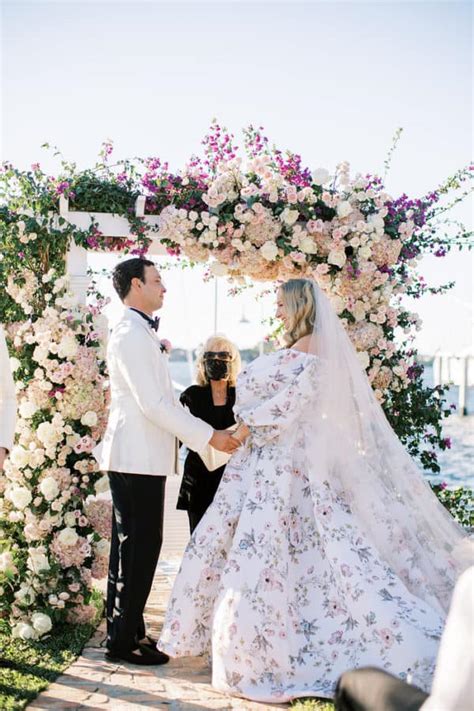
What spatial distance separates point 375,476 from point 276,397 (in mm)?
633

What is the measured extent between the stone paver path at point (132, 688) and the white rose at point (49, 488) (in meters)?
0.84

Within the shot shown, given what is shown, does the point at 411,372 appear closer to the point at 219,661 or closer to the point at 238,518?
the point at 238,518

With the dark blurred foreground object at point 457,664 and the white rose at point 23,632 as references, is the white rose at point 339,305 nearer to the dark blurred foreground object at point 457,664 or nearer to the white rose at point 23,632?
the white rose at point 23,632

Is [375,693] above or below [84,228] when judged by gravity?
below

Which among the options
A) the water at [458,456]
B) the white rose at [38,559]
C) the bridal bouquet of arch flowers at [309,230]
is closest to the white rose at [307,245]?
the bridal bouquet of arch flowers at [309,230]

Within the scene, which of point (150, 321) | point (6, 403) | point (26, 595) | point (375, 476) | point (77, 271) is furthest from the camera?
point (77, 271)

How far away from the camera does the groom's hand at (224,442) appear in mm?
4598

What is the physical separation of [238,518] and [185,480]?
1.06m

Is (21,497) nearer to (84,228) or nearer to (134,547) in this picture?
(134,547)

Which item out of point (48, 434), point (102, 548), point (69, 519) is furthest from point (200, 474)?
point (48, 434)

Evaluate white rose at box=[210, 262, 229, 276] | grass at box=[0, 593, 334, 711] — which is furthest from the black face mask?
grass at box=[0, 593, 334, 711]

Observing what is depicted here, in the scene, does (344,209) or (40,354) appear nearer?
(40,354)

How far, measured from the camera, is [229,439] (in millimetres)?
4598

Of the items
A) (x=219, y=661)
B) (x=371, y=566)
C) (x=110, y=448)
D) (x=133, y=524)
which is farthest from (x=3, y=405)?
(x=371, y=566)
